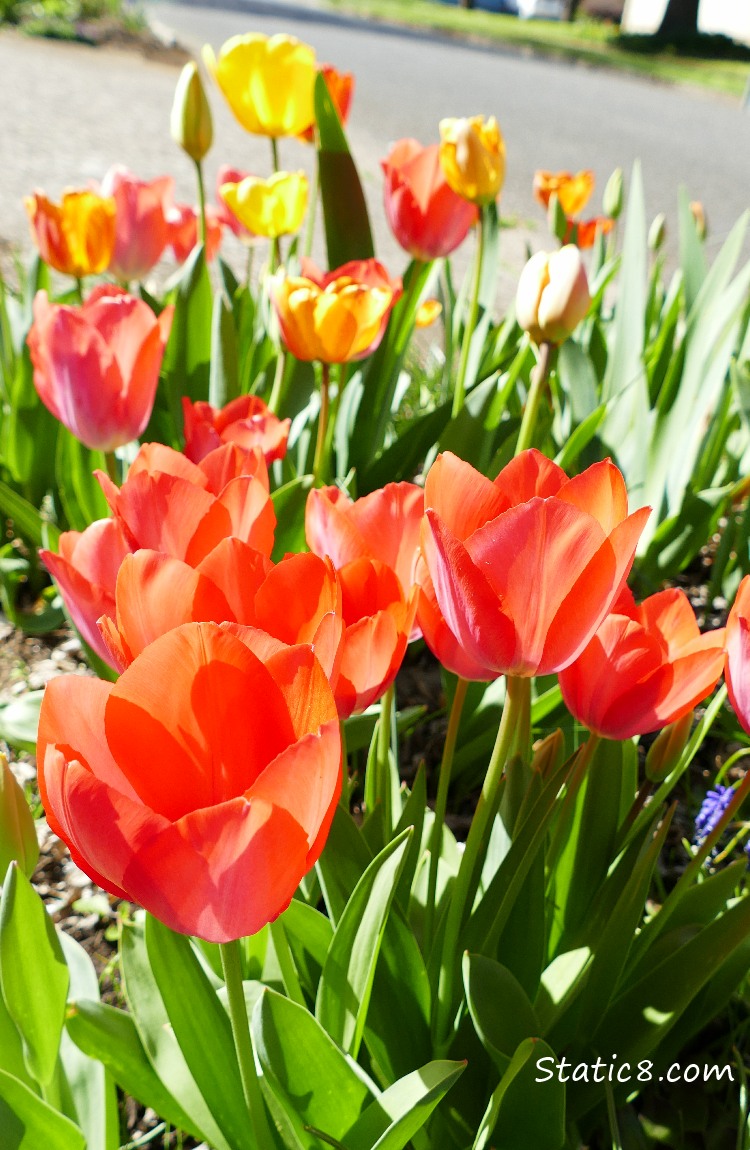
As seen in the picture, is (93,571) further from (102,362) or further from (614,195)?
(614,195)

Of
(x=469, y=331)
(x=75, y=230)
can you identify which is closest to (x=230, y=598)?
(x=469, y=331)

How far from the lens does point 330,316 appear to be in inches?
50.6

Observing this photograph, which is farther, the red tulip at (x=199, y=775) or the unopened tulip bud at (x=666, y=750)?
the unopened tulip bud at (x=666, y=750)

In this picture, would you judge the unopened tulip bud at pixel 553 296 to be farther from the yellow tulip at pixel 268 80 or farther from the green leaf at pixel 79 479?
the green leaf at pixel 79 479

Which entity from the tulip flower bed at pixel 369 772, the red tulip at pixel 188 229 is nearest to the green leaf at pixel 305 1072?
the tulip flower bed at pixel 369 772

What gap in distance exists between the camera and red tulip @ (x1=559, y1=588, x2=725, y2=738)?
740 millimetres

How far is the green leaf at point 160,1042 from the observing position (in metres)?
0.88

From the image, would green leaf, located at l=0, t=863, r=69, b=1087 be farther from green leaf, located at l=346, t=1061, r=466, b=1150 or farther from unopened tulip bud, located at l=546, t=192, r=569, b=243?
unopened tulip bud, located at l=546, t=192, r=569, b=243

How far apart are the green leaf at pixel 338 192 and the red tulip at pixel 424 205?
0.20 feet

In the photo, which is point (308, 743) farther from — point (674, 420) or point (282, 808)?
point (674, 420)

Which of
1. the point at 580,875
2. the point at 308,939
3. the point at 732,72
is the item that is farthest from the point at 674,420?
the point at 732,72

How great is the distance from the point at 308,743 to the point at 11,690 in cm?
138

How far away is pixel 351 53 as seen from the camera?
47.2 ft

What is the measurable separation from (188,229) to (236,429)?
1.15 metres
